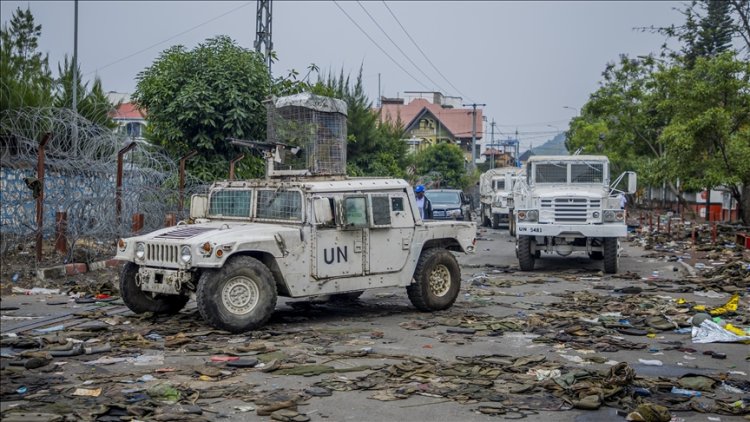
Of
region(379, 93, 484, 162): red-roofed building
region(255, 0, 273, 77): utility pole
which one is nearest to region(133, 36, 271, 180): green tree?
region(255, 0, 273, 77): utility pole

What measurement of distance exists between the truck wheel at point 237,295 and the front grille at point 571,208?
9.65 metres

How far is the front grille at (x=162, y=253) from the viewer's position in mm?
10078

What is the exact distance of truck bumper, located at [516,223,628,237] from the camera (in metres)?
17.7

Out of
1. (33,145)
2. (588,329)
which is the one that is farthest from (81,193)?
(588,329)

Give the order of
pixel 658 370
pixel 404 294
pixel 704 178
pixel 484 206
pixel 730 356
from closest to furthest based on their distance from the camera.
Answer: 1. pixel 658 370
2. pixel 730 356
3. pixel 404 294
4. pixel 704 178
5. pixel 484 206

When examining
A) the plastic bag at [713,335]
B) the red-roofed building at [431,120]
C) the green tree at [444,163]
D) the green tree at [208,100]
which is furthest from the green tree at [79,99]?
the red-roofed building at [431,120]

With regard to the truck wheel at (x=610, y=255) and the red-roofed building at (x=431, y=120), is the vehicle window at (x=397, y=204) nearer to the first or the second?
the truck wheel at (x=610, y=255)

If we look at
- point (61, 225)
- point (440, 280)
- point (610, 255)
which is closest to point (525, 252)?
point (610, 255)

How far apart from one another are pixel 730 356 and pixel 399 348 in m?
3.56

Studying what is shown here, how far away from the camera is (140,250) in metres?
10.5

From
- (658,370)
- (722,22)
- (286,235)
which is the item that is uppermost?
(722,22)

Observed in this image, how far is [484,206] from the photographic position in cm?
3906

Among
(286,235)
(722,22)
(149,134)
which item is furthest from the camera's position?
(722,22)

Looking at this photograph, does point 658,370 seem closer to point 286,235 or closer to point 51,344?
point 286,235
